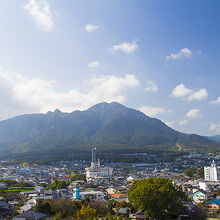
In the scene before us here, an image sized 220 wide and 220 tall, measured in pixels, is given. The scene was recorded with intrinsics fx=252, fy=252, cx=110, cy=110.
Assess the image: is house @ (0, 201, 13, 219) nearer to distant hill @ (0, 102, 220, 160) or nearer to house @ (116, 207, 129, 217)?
house @ (116, 207, 129, 217)

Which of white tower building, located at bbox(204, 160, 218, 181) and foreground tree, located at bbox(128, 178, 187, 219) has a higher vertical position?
foreground tree, located at bbox(128, 178, 187, 219)

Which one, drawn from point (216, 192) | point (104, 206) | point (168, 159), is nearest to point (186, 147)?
point (168, 159)

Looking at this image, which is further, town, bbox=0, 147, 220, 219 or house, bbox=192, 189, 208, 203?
house, bbox=192, 189, 208, 203

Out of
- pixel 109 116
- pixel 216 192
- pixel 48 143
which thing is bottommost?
pixel 216 192

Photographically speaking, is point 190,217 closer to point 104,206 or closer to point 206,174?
point 104,206

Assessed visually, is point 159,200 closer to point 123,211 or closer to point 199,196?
point 123,211

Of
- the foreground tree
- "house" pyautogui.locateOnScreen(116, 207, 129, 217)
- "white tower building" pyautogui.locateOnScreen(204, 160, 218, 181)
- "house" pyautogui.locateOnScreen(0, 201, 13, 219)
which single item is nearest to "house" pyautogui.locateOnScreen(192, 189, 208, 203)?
"house" pyautogui.locateOnScreen(116, 207, 129, 217)

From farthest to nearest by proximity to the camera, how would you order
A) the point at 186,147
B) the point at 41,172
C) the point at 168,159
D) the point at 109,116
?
the point at 109,116 < the point at 186,147 < the point at 168,159 < the point at 41,172
